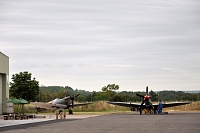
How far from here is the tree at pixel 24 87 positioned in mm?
71625

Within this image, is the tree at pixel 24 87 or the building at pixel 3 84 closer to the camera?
the building at pixel 3 84

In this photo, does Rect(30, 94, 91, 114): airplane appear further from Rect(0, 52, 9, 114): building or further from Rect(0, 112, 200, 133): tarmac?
Rect(0, 112, 200, 133): tarmac

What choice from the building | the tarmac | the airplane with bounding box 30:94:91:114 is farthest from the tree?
the tarmac

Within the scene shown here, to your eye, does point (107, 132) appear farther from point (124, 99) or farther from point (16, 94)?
point (124, 99)

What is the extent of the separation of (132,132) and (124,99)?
225 feet

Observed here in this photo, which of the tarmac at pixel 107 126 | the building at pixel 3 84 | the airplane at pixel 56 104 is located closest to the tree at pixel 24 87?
the airplane at pixel 56 104

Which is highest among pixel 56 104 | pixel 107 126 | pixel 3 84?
pixel 3 84

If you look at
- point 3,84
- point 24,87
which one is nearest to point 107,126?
point 3,84

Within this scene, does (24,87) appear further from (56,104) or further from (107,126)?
(107,126)

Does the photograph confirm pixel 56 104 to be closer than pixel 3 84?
No

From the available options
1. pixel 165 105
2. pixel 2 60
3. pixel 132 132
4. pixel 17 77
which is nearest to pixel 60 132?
pixel 132 132

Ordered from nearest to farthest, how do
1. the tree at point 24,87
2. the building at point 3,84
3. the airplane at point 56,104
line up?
the building at point 3,84
the airplane at point 56,104
the tree at point 24,87

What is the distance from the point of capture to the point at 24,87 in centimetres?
7206

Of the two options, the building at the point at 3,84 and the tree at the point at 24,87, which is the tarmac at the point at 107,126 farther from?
the tree at the point at 24,87
